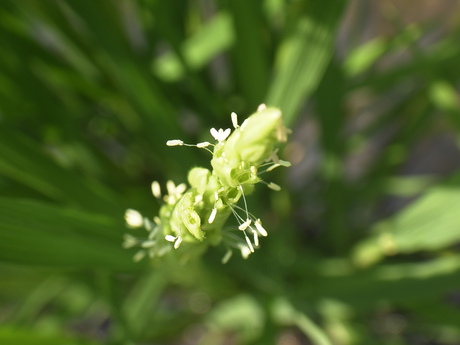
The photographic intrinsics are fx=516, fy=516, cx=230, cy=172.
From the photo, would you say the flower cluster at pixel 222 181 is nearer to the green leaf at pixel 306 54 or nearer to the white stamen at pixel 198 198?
the white stamen at pixel 198 198

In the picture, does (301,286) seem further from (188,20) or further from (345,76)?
(188,20)

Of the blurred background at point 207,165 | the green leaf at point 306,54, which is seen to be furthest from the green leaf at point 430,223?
the green leaf at point 306,54

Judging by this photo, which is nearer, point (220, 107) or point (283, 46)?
point (283, 46)

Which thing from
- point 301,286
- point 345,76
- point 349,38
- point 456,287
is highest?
point 349,38

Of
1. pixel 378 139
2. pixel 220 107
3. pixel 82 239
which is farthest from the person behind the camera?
pixel 378 139

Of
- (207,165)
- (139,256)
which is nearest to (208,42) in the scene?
(207,165)

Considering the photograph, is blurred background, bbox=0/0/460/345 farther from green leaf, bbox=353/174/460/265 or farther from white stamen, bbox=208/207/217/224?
white stamen, bbox=208/207/217/224

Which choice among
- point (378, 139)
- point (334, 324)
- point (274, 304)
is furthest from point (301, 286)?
point (378, 139)

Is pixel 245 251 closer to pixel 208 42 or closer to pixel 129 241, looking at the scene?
pixel 129 241
